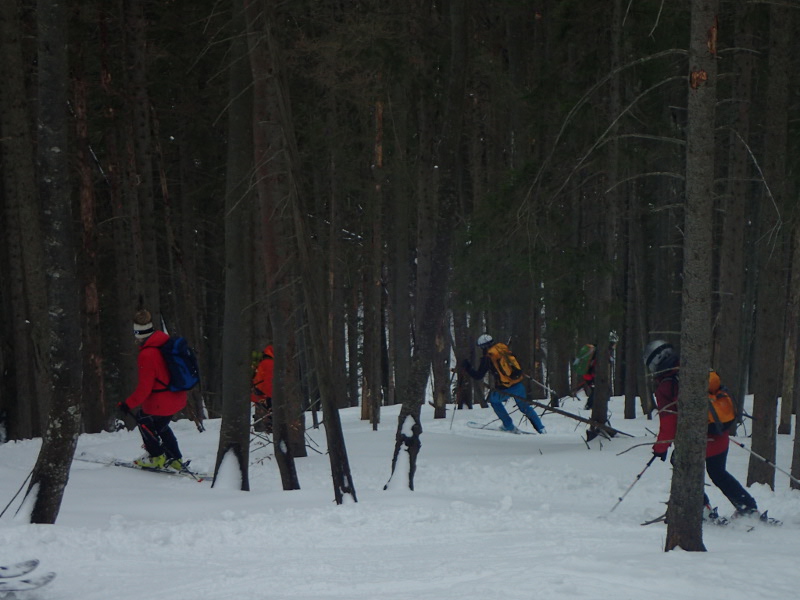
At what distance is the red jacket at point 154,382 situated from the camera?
10.5m

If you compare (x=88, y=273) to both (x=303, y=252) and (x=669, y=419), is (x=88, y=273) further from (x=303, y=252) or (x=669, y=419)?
(x=669, y=419)

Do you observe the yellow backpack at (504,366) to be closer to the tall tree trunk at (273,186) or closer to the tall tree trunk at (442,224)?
the tall tree trunk at (273,186)

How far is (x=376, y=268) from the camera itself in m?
17.8

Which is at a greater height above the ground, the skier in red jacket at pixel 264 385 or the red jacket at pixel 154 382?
the red jacket at pixel 154 382

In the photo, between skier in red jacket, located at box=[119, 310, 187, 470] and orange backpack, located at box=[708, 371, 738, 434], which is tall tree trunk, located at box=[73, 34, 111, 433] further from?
orange backpack, located at box=[708, 371, 738, 434]

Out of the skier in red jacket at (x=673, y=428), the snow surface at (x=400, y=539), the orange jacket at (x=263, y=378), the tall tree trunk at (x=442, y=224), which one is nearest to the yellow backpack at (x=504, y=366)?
the snow surface at (x=400, y=539)

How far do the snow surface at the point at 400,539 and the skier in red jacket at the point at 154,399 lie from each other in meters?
0.54

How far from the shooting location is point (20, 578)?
523cm

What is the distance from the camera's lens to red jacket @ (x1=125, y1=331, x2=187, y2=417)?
34.4 feet

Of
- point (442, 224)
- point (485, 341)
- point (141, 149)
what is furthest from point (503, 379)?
point (141, 149)

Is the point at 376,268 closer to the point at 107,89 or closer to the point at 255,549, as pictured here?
the point at 107,89

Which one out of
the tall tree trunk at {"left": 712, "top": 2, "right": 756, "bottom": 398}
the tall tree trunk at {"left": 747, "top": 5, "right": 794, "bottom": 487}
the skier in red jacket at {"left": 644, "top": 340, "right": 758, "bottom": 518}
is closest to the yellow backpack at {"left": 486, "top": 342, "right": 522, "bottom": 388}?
the tall tree trunk at {"left": 712, "top": 2, "right": 756, "bottom": 398}

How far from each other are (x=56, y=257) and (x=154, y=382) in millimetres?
4139

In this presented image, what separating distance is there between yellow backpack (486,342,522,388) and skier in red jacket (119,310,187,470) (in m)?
7.42
